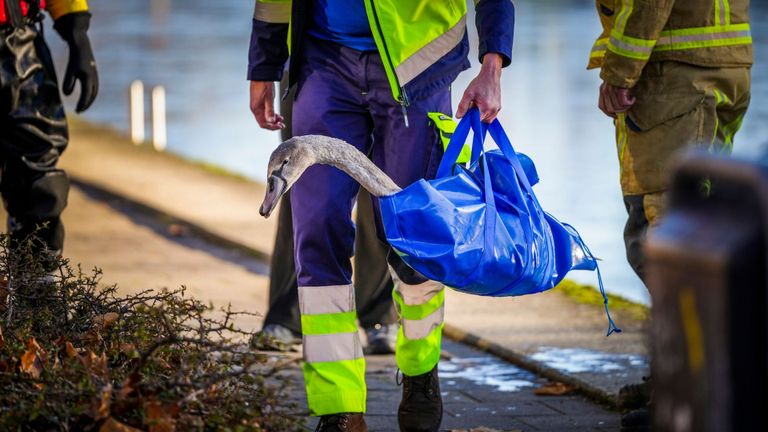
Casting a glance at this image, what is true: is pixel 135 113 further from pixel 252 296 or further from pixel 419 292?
pixel 419 292

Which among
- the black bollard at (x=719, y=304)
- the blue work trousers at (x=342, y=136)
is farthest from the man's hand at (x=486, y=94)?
the black bollard at (x=719, y=304)

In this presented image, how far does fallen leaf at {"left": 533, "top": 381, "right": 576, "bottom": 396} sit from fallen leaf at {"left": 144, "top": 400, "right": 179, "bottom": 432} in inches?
91.7

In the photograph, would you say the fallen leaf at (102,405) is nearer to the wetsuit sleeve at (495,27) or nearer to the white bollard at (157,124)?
the wetsuit sleeve at (495,27)

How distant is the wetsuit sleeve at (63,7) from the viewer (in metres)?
5.68

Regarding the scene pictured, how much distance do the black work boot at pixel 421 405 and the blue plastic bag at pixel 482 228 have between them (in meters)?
0.45

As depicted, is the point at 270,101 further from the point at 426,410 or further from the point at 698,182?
the point at 698,182

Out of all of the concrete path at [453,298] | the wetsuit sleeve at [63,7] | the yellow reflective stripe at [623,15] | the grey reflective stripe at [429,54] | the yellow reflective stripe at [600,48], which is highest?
the wetsuit sleeve at [63,7]

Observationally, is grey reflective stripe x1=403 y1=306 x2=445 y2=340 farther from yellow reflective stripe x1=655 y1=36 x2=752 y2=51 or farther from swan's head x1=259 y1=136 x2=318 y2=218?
yellow reflective stripe x1=655 y1=36 x2=752 y2=51

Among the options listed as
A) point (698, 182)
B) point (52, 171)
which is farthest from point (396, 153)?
point (698, 182)

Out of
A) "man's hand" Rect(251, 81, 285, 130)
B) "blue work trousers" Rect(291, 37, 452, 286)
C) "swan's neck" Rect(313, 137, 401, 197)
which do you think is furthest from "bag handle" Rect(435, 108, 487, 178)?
"man's hand" Rect(251, 81, 285, 130)

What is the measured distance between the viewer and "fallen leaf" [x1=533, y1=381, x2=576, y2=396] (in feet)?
17.0

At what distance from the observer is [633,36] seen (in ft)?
14.9

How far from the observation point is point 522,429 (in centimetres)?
463

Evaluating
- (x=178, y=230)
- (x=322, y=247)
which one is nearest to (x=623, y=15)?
(x=322, y=247)
